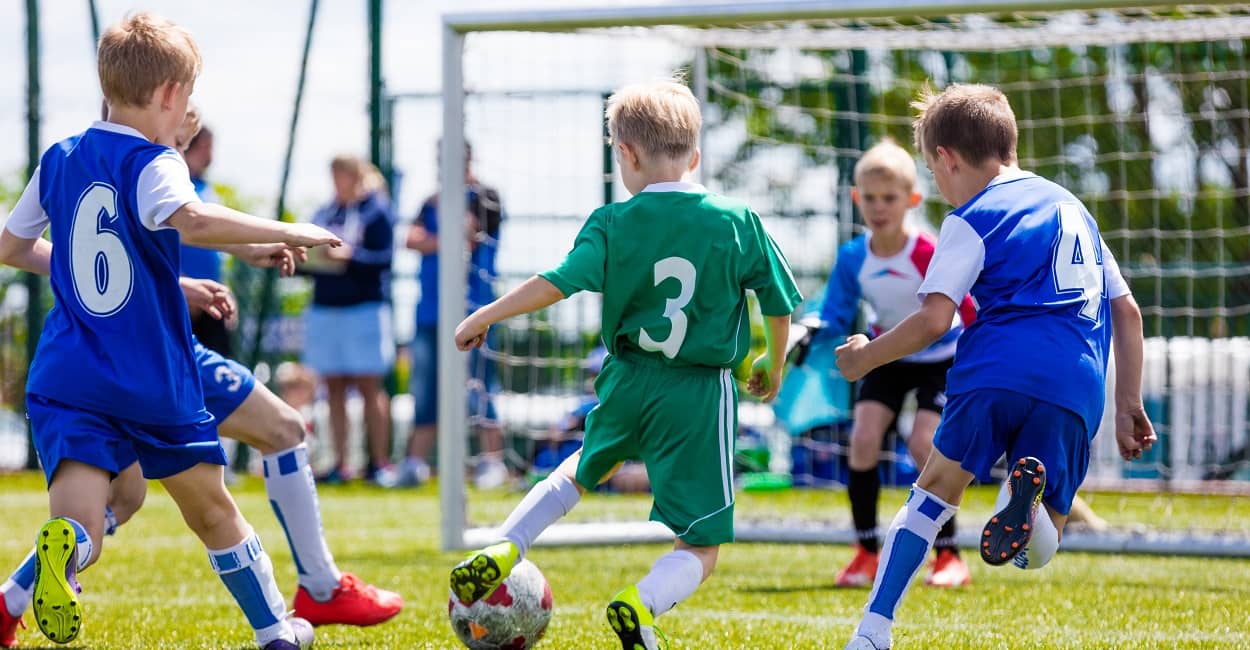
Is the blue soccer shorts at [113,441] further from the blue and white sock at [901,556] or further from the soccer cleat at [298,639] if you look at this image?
the blue and white sock at [901,556]

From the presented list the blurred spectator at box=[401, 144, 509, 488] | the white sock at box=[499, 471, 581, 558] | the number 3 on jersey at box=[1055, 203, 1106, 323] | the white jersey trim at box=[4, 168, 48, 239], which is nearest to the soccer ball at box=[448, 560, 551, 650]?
the white sock at box=[499, 471, 581, 558]

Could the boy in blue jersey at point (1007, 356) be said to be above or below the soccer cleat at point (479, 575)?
above

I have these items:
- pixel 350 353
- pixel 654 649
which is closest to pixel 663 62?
pixel 350 353

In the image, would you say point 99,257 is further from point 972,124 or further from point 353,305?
point 353,305

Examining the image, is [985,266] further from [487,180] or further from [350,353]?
[350,353]

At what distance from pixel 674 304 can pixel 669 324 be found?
5 centimetres

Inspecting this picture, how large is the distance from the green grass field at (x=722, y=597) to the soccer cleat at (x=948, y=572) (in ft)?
0.24

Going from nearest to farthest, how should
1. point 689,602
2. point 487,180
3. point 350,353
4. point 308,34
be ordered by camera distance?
point 689,602 → point 487,180 → point 350,353 → point 308,34

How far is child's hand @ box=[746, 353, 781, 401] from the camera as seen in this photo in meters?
3.74

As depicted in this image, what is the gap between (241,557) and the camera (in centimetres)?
Result: 372

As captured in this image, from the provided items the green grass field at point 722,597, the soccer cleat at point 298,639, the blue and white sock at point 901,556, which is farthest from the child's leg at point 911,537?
the soccer cleat at point 298,639

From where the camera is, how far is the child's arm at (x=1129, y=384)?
369 centimetres

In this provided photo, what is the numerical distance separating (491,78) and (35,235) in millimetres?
3922

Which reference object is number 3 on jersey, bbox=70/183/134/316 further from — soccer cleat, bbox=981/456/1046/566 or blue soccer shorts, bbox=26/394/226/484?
soccer cleat, bbox=981/456/1046/566
